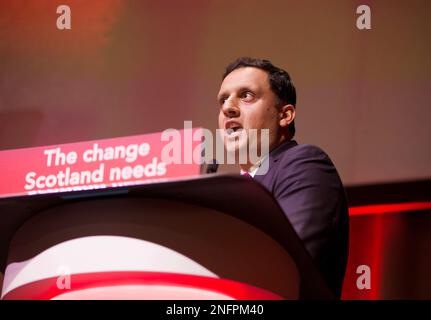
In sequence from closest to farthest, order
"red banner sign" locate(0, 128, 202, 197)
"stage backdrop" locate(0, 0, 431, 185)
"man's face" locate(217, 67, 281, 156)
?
"red banner sign" locate(0, 128, 202, 197) → "man's face" locate(217, 67, 281, 156) → "stage backdrop" locate(0, 0, 431, 185)

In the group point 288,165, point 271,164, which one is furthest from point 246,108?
point 288,165

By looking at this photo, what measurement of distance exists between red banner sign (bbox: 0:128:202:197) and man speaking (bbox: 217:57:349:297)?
0.92 ft

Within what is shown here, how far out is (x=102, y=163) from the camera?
2.95ft

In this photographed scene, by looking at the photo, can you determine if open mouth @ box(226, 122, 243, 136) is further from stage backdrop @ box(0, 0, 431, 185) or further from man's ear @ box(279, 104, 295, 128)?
stage backdrop @ box(0, 0, 431, 185)

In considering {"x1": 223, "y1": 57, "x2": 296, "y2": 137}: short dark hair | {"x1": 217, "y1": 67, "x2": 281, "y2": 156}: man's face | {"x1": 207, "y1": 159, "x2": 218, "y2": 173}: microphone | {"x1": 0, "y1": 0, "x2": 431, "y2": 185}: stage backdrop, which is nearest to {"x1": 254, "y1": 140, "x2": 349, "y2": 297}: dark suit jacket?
{"x1": 207, "y1": 159, "x2": 218, "y2": 173}: microphone

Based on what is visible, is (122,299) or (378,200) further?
(378,200)

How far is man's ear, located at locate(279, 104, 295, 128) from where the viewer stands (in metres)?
1.67

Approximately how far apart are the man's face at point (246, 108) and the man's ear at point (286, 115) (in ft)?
0.04

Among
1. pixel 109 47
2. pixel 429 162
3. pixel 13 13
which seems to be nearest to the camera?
pixel 429 162

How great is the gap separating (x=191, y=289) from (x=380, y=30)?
1.48 m

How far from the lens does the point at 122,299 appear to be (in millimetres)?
877

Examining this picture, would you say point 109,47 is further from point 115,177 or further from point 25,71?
point 115,177

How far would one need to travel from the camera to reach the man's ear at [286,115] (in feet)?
5.49

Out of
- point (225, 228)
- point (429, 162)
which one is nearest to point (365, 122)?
point (429, 162)
